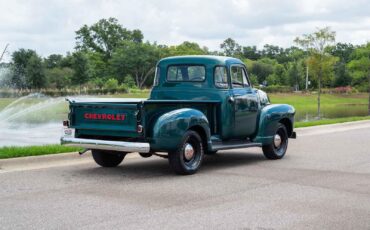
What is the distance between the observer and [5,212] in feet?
22.4

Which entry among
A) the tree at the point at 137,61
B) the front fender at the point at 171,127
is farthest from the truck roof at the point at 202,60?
the tree at the point at 137,61

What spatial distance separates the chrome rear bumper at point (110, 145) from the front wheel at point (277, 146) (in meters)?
3.63

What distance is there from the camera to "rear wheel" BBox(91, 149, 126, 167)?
34.5ft

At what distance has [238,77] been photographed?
11383 millimetres

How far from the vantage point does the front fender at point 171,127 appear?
9.18 m

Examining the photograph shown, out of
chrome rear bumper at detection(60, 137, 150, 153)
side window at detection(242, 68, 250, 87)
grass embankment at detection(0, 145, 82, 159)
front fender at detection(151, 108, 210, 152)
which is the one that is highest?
side window at detection(242, 68, 250, 87)

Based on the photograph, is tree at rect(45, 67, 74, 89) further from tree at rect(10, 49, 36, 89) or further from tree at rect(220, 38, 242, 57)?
tree at rect(220, 38, 242, 57)

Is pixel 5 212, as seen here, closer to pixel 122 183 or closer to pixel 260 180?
pixel 122 183

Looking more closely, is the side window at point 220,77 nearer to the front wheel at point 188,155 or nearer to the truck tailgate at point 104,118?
the front wheel at point 188,155

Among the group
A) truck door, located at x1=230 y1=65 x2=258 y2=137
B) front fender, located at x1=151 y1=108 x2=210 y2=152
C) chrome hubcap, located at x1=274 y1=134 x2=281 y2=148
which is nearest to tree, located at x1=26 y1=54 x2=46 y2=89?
chrome hubcap, located at x1=274 y1=134 x2=281 y2=148

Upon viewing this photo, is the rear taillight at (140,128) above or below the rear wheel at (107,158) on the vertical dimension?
above

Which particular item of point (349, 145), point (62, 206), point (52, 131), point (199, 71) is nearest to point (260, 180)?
point (199, 71)

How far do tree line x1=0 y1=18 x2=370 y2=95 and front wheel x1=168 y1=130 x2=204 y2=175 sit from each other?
137 inches

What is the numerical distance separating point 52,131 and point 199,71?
945 cm
